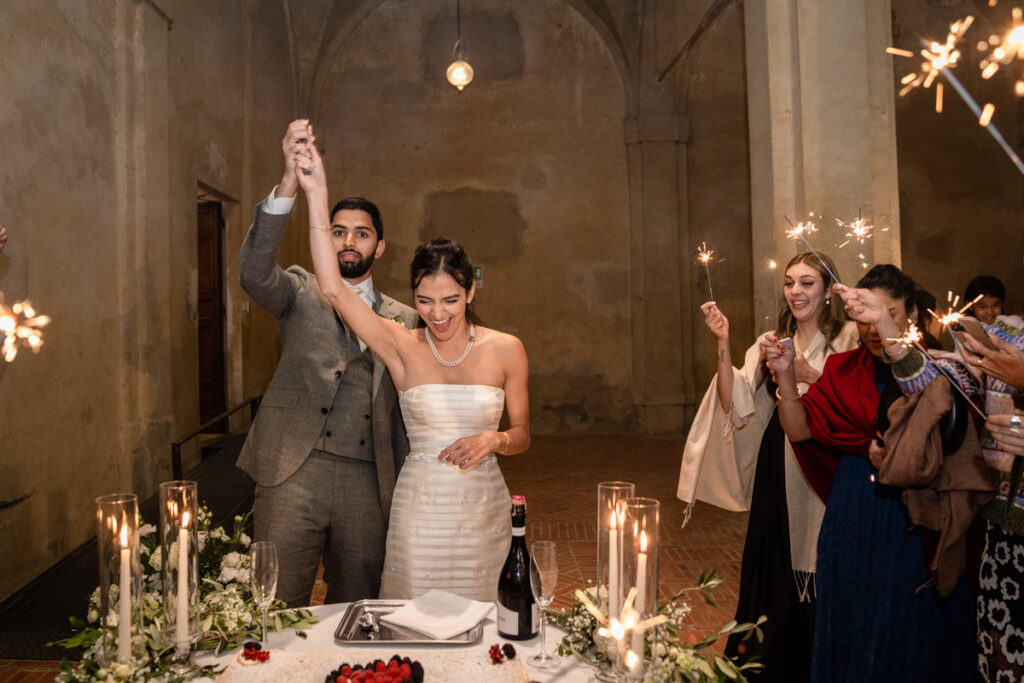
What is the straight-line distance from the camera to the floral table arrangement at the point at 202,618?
160 cm

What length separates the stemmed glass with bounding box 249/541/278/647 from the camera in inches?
67.6

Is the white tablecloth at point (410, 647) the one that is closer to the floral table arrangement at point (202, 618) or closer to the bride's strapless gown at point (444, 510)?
the floral table arrangement at point (202, 618)

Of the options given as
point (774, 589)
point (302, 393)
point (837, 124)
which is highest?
point (837, 124)

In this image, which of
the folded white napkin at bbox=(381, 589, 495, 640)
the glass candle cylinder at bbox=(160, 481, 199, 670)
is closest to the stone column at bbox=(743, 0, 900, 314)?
the folded white napkin at bbox=(381, 589, 495, 640)

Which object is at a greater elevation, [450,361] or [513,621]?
[450,361]

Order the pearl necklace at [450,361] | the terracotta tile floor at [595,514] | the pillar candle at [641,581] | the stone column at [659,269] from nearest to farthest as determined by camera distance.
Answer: the pillar candle at [641,581] < the pearl necklace at [450,361] < the terracotta tile floor at [595,514] < the stone column at [659,269]

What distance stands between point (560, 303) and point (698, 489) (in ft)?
28.4

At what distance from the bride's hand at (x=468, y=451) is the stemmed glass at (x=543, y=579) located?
719mm

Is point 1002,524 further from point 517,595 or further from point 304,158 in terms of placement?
point 304,158

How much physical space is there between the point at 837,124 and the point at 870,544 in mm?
2775

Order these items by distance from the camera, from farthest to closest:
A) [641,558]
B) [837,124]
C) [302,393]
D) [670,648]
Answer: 1. [837,124]
2. [302,393]
3. [670,648]
4. [641,558]

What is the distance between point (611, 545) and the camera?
1553 millimetres

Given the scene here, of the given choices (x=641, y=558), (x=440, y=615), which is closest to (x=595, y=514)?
(x=440, y=615)

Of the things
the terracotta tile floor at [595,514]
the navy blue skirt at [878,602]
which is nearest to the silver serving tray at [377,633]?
the terracotta tile floor at [595,514]
